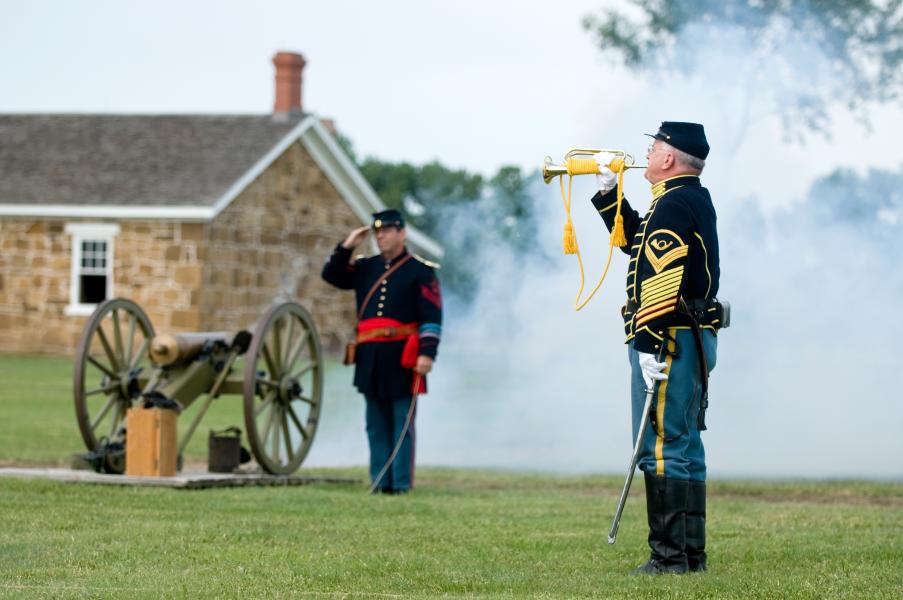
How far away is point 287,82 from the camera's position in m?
28.0

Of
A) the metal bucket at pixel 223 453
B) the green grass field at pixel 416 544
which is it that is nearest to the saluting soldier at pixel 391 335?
the green grass field at pixel 416 544

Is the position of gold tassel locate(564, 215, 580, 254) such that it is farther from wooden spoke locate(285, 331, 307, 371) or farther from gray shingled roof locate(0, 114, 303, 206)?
gray shingled roof locate(0, 114, 303, 206)

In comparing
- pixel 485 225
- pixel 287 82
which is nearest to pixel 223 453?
pixel 485 225

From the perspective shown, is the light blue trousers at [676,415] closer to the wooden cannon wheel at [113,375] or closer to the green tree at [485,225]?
the wooden cannon wheel at [113,375]

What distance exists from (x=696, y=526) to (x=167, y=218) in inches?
762

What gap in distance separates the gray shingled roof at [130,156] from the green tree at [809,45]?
35.4 feet

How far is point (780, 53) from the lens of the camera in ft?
43.8

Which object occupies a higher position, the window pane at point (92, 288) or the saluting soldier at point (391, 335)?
the window pane at point (92, 288)

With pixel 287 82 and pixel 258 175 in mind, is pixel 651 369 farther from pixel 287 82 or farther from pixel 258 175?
pixel 287 82

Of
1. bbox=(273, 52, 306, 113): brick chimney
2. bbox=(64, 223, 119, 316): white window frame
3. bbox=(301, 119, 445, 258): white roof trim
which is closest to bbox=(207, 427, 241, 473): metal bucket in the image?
bbox=(64, 223, 119, 316): white window frame

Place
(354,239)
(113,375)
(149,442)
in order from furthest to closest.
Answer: (113,375) < (354,239) < (149,442)

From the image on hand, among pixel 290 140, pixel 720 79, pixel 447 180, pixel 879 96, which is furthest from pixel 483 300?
pixel 447 180

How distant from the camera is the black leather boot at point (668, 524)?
236 inches

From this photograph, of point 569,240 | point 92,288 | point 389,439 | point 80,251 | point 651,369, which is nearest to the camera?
point 651,369
